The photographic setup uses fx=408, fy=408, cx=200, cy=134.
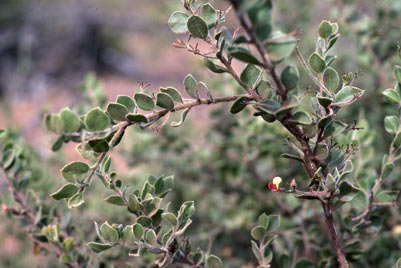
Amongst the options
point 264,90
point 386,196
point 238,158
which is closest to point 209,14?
point 264,90

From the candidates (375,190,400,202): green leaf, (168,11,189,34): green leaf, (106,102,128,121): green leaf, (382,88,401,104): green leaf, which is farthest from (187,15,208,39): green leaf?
(375,190,400,202): green leaf

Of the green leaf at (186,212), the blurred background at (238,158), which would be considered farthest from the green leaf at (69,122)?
the blurred background at (238,158)

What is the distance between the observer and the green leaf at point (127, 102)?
24.3 inches

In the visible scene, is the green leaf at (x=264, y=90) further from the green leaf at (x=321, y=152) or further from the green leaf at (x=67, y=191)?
the green leaf at (x=67, y=191)

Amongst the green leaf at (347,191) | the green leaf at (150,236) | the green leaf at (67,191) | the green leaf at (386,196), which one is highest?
the green leaf at (67,191)

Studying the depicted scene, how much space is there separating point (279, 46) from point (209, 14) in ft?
A: 0.70

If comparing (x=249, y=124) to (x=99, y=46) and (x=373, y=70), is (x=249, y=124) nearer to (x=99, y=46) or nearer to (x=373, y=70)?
(x=373, y=70)

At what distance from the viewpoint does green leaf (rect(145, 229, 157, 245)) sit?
650 mm

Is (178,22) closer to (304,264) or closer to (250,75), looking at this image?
(250,75)

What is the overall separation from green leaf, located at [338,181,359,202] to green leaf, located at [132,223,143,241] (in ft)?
1.05

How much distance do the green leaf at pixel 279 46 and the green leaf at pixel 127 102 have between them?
9.3 inches

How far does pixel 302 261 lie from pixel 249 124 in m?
0.50

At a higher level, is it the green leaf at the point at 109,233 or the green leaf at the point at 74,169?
the green leaf at the point at 74,169

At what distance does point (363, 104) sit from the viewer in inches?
68.1
